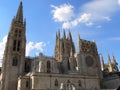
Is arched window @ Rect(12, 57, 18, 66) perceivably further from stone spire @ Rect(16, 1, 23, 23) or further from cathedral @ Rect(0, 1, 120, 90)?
stone spire @ Rect(16, 1, 23, 23)

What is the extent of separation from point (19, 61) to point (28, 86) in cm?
1315

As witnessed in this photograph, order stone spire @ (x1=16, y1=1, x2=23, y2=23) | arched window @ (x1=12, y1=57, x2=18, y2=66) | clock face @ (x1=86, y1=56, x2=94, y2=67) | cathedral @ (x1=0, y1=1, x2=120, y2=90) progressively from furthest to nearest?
stone spire @ (x1=16, y1=1, x2=23, y2=23) < clock face @ (x1=86, y1=56, x2=94, y2=67) < arched window @ (x1=12, y1=57, x2=18, y2=66) < cathedral @ (x1=0, y1=1, x2=120, y2=90)

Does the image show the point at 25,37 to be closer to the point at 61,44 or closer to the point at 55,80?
the point at 61,44

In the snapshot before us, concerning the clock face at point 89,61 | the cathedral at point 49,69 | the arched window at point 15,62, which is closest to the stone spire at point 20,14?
the cathedral at point 49,69

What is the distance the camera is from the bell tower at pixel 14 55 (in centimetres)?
5388

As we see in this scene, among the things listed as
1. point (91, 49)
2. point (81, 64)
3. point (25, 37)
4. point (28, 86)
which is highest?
point (25, 37)

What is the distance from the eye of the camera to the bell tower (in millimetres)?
53875

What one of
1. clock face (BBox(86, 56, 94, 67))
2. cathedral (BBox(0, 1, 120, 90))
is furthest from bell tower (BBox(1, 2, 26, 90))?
clock face (BBox(86, 56, 94, 67))

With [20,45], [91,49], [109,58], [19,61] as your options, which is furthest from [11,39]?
[109,58]

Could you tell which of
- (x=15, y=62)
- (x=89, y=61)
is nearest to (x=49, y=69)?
(x=15, y=62)

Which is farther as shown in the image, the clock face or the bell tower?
the clock face

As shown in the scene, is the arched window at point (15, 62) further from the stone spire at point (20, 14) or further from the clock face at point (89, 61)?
the clock face at point (89, 61)

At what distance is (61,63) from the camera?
2655 inches

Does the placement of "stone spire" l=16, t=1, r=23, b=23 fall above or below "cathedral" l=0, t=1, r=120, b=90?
above
